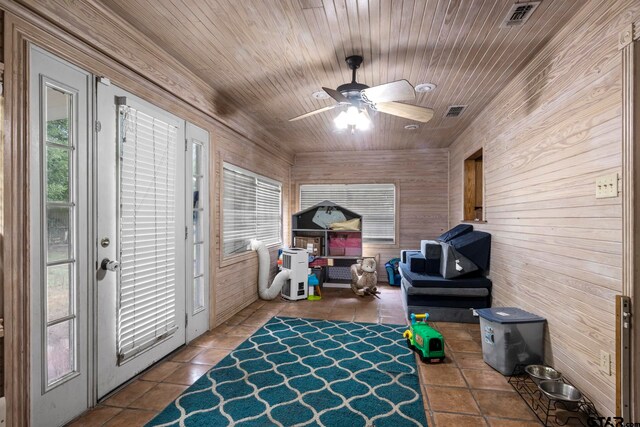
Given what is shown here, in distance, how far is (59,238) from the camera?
1974 mm

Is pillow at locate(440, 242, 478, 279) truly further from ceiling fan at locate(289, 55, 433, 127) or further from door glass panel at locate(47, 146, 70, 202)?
door glass panel at locate(47, 146, 70, 202)

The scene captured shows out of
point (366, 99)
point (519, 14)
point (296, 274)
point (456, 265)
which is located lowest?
point (296, 274)

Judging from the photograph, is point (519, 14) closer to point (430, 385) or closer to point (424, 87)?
point (424, 87)

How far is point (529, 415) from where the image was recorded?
2113 millimetres

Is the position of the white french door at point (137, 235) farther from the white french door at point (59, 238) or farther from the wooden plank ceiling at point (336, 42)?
the wooden plank ceiling at point (336, 42)

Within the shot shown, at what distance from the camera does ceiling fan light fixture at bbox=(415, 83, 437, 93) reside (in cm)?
339

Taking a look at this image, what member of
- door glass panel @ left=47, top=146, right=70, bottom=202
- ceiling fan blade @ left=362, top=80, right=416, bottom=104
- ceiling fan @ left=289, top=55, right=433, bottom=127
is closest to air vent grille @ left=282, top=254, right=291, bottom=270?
ceiling fan @ left=289, top=55, right=433, bottom=127

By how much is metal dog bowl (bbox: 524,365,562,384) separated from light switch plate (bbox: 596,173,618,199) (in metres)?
1.34

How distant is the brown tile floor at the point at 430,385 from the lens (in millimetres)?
2088

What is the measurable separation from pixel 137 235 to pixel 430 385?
2513 mm

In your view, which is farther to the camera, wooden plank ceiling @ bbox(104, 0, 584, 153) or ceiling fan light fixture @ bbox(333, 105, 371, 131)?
ceiling fan light fixture @ bbox(333, 105, 371, 131)

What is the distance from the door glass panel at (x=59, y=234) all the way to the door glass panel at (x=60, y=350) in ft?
1.35

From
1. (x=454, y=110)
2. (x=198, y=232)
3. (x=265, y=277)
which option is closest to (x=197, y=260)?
(x=198, y=232)

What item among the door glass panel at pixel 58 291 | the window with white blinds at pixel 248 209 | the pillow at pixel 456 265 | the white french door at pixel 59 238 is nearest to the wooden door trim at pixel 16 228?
the white french door at pixel 59 238
